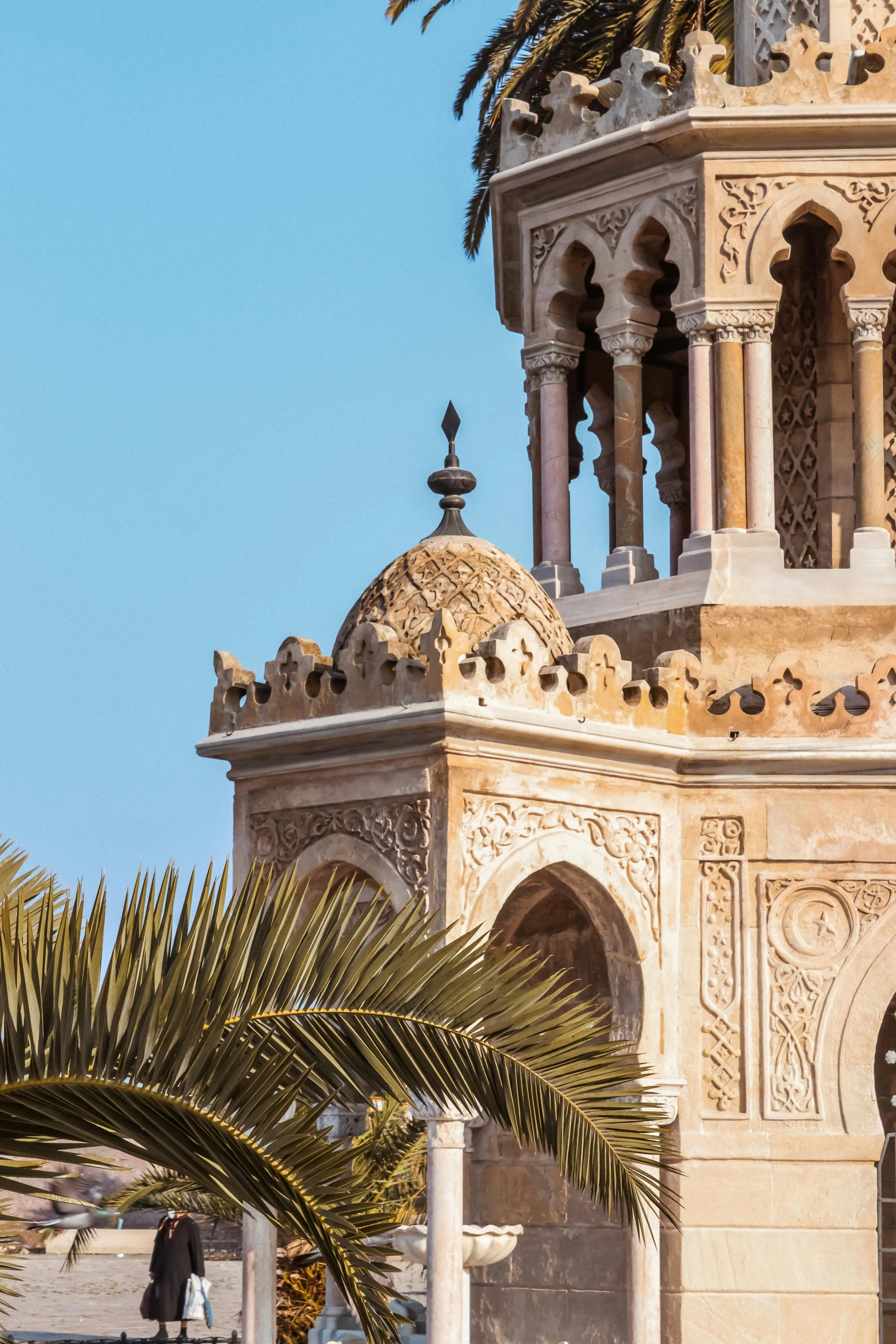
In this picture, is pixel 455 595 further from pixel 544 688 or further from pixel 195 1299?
pixel 195 1299

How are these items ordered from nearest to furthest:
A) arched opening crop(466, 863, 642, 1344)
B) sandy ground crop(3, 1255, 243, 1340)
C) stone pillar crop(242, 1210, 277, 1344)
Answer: stone pillar crop(242, 1210, 277, 1344) → arched opening crop(466, 863, 642, 1344) → sandy ground crop(3, 1255, 243, 1340)

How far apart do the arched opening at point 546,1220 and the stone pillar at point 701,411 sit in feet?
8.96

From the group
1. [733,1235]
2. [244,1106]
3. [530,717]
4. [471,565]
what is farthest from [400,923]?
[733,1235]

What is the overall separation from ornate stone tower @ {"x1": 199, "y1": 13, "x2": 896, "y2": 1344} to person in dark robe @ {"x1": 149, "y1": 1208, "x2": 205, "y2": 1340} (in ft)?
13.7

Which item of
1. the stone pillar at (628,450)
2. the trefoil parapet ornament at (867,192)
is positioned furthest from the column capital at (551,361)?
the trefoil parapet ornament at (867,192)

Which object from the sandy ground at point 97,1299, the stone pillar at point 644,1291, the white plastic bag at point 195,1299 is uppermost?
the stone pillar at point 644,1291

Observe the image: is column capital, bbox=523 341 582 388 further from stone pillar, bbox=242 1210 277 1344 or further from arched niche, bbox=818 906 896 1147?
stone pillar, bbox=242 1210 277 1344

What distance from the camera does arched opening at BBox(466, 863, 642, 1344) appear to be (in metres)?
11.5

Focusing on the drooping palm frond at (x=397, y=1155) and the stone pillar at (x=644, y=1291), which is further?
the drooping palm frond at (x=397, y=1155)

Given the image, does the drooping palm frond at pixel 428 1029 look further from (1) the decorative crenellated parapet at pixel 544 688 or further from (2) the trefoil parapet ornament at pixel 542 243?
(2) the trefoil parapet ornament at pixel 542 243

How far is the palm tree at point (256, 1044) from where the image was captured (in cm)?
509

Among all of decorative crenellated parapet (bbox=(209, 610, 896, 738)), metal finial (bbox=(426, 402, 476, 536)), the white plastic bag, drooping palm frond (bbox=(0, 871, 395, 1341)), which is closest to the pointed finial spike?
metal finial (bbox=(426, 402, 476, 536))

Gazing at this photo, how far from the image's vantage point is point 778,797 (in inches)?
441

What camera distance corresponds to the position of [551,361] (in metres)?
14.4
